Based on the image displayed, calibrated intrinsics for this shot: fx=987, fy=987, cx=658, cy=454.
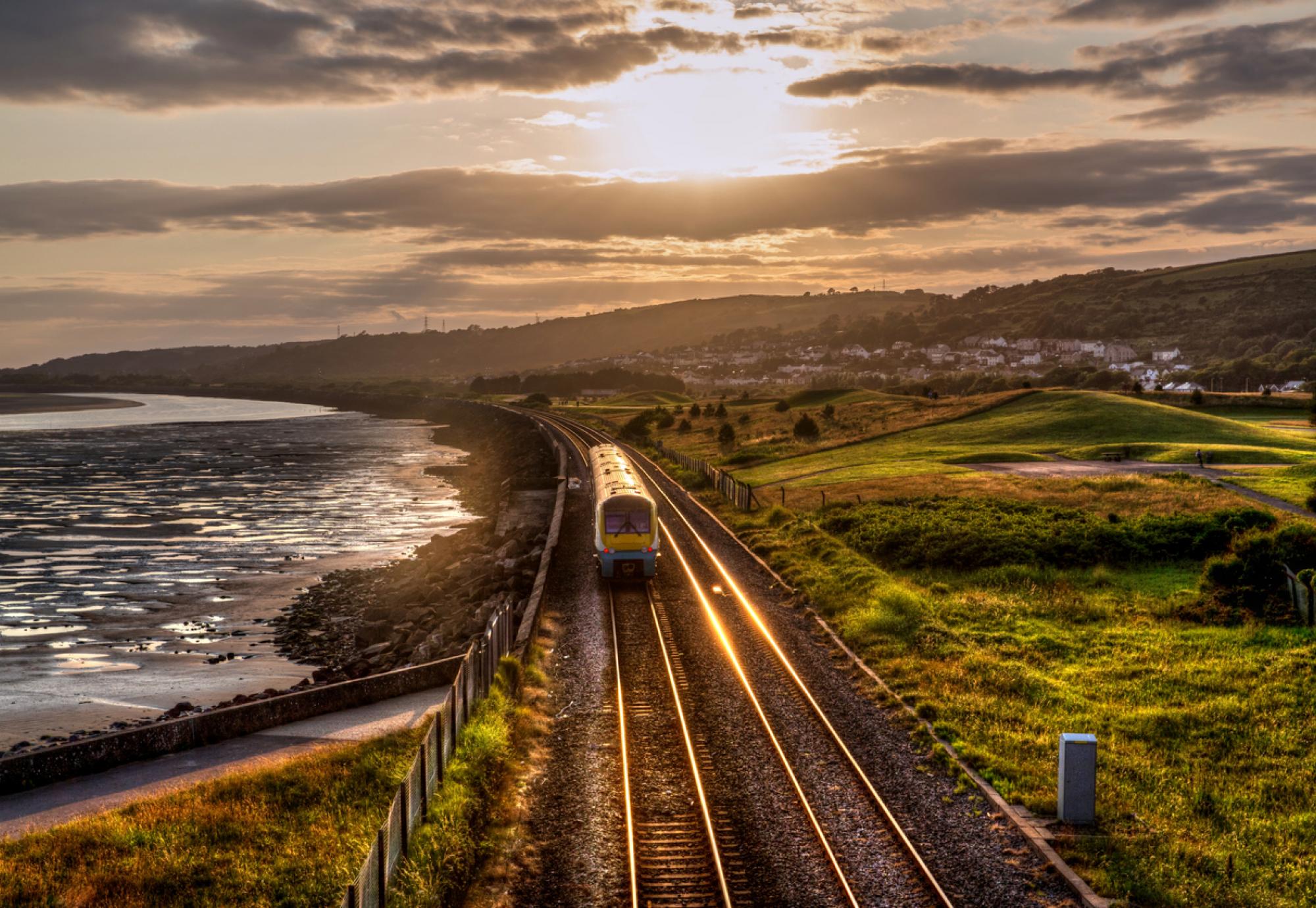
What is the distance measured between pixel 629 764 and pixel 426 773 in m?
3.63

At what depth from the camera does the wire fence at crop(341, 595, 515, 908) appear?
36.5 feet

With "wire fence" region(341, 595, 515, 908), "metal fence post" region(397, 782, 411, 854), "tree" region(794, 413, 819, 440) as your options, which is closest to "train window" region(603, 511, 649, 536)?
"wire fence" region(341, 595, 515, 908)

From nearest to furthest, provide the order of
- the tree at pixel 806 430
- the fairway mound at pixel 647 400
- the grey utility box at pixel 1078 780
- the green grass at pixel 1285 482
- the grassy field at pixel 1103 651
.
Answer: the grassy field at pixel 1103 651
the grey utility box at pixel 1078 780
the green grass at pixel 1285 482
the tree at pixel 806 430
the fairway mound at pixel 647 400

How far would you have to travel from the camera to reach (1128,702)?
19.9m

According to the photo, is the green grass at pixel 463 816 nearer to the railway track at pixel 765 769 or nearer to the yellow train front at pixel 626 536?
the railway track at pixel 765 769

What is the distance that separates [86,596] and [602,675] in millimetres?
29336

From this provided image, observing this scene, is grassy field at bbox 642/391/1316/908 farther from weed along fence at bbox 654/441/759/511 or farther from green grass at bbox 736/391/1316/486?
green grass at bbox 736/391/1316/486

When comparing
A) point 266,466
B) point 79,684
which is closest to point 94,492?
point 266,466

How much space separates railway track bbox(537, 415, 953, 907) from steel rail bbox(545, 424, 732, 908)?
0.03 meters

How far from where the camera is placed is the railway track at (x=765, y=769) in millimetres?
12797

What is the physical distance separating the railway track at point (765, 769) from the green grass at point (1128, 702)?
2.21 m

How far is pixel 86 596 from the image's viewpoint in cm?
4088

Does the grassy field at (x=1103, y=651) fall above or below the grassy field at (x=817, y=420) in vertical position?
below

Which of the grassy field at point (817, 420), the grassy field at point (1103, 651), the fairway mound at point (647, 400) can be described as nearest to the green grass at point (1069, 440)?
the grassy field at point (817, 420)
